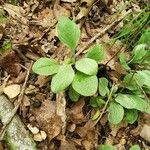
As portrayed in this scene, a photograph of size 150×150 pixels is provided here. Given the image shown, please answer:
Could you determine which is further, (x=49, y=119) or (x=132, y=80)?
(x=132, y=80)

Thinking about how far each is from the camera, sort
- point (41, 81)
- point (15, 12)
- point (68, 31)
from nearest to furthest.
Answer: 1. point (68, 31)
2. point (41, 81)
3. point (15, 12)

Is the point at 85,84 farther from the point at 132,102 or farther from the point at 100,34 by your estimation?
the point at 100,34

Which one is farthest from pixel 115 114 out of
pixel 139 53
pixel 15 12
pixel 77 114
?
pixel 15 12

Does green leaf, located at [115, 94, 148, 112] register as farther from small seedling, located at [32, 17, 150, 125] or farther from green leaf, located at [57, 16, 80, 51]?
green leaf, located at [57, 16, 80, 51]

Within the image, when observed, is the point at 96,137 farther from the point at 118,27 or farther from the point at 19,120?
the point at 118,27

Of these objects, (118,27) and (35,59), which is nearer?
(35,59)

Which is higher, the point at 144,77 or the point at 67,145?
the point at 144,77

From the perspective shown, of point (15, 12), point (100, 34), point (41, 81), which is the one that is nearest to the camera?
point (41, 81)

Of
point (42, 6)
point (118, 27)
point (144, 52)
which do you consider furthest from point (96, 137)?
point (42, 6)
